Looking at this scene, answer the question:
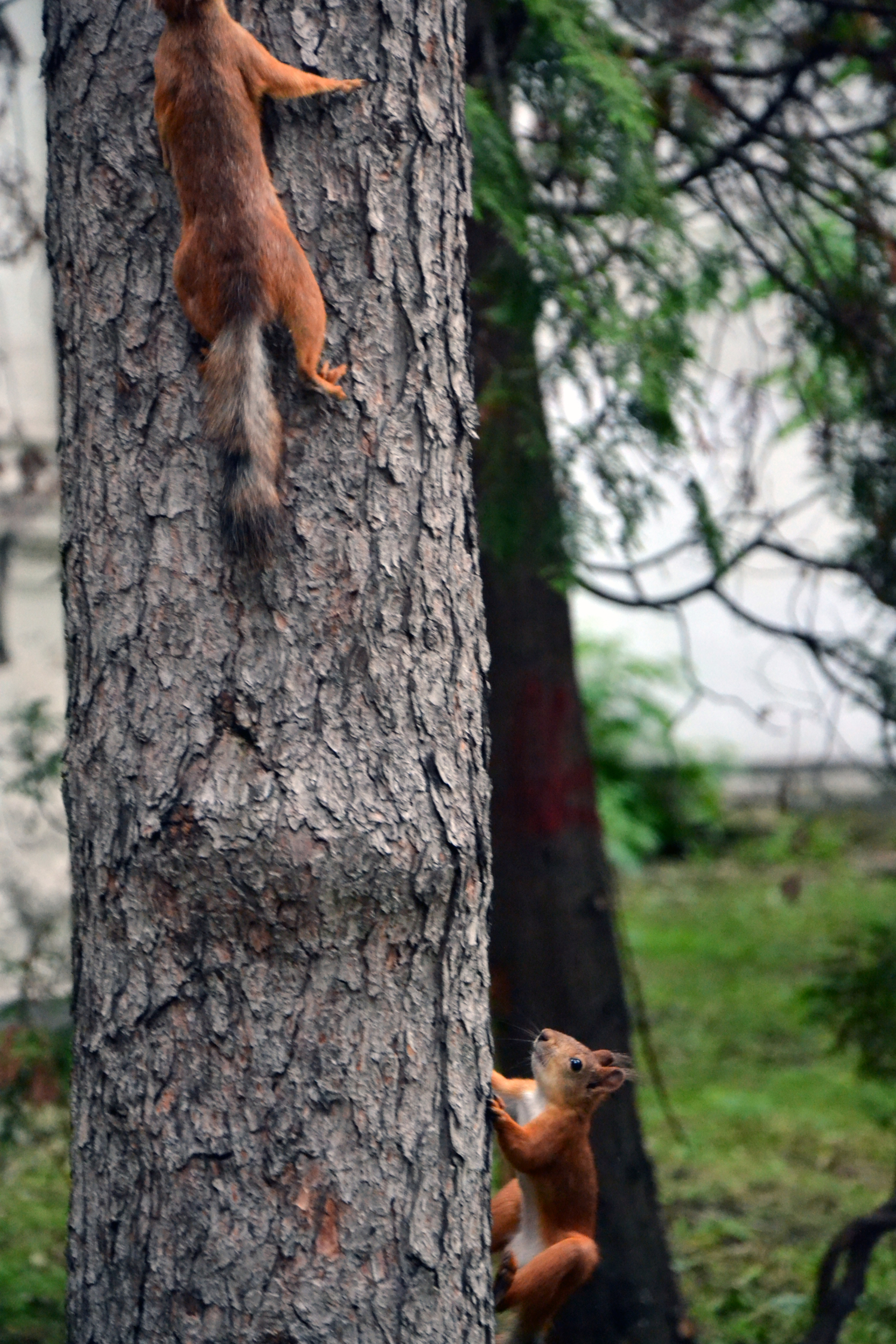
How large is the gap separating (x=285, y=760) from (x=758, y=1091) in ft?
16.8

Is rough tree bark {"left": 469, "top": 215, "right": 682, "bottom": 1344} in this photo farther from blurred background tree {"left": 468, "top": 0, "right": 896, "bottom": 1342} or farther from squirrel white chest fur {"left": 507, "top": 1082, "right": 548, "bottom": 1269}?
squirrel white chest fur {"left": 507, "top": 1082, "right": 548, "bottom": 1269}

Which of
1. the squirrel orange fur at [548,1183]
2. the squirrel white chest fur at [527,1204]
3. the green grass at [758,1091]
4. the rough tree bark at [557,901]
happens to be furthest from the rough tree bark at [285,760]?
the green grass at [758,1091]

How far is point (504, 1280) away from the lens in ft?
8.07

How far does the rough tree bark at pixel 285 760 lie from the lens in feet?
5.71

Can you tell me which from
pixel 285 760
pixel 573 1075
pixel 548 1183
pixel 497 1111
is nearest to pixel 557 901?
pixel 573 1075

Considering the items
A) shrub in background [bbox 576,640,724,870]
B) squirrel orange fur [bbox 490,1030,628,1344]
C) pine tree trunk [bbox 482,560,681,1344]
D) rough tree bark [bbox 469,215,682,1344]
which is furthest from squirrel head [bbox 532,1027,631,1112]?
shrub in background [bbox 576,640,724,870]

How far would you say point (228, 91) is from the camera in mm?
1771

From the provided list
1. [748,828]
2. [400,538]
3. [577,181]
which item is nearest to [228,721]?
[400,538]

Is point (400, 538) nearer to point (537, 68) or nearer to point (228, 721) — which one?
point (228, 721)

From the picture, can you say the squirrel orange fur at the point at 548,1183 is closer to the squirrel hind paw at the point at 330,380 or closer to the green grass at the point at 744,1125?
the green grass at the point at 744,1125

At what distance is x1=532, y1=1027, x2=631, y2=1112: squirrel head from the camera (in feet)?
8.49

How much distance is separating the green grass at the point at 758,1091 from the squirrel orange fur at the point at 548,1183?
117 centimetres

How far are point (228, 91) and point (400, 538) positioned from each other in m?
0.65

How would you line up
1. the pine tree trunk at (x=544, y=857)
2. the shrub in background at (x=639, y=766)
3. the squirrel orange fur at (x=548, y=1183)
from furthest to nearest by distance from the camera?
1. the shrub in background at (x=639, y=766)
2. the pine tree trunk at (x=544, y=857)
3. the squirrel orange fur at (x=548, y=1183)
